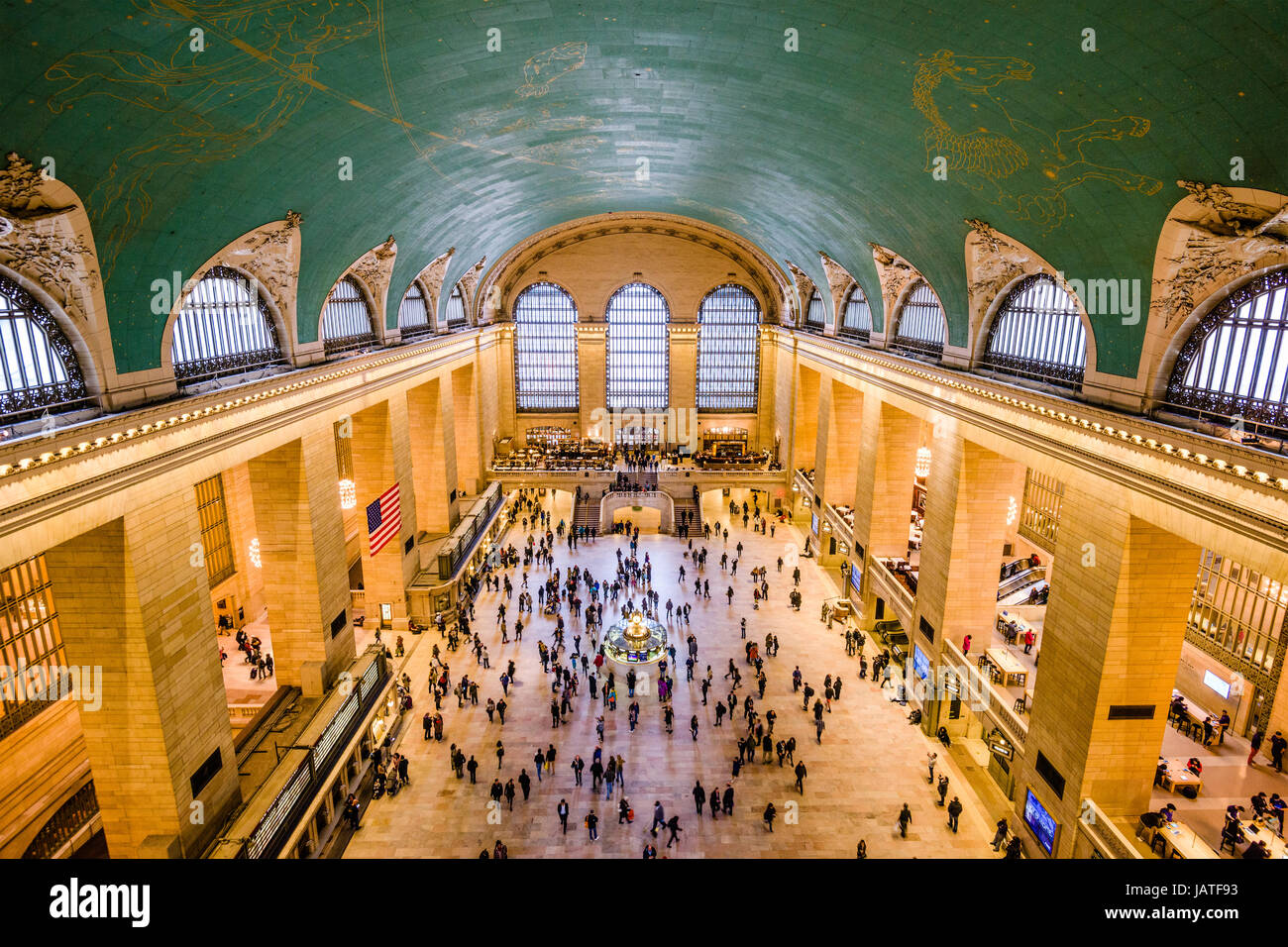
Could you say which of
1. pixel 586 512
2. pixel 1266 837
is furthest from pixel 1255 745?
pixel 586 512

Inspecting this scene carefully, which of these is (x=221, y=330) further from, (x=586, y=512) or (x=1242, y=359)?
(x=586, y=512)

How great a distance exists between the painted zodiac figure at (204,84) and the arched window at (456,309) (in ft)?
66.0

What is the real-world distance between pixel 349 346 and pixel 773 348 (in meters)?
24.2

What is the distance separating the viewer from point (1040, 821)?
1264cm

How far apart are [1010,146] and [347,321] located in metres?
16.2

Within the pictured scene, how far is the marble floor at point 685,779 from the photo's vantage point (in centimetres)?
1355

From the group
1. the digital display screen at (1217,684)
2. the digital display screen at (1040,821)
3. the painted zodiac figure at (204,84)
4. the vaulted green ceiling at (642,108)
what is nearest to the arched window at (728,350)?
the vaulted green ceiling at (642,108)

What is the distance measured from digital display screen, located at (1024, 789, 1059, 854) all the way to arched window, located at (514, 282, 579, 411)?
3035cm

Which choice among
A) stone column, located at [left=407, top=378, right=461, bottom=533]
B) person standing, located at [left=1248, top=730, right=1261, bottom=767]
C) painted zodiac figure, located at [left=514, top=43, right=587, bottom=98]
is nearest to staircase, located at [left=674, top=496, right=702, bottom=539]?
stone column, located at [left=407, top=378, right=461, bottom=533]

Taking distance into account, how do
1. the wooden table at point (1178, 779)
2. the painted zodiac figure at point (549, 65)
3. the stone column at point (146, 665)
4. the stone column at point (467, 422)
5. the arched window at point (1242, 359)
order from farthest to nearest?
the stone column at point (467, 422)
the wooden table at point (1178, 779)
the painted zodiac figure at point (549, 65)
the stone column at point (146, 665)
the arched window at point (1242, 359)

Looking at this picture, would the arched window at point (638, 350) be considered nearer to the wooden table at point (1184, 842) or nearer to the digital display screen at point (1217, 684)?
the digital display screen at point (1217, 684)

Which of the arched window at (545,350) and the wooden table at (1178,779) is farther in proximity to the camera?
the arched window at (545,350)
